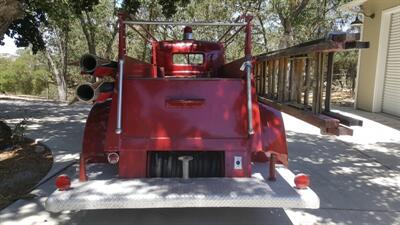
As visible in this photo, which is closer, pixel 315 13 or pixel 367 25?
pixel 367 25

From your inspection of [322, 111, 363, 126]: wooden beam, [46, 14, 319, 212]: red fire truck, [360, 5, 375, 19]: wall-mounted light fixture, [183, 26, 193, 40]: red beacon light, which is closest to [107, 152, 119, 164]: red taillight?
[46, 14, 319, 212]: red fire truck

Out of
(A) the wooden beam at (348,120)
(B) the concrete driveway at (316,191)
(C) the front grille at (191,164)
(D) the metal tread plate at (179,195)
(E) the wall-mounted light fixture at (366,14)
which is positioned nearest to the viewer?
(D) the metal tread plate at (179,195)

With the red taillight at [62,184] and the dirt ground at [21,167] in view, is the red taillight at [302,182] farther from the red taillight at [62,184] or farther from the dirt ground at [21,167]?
the dirt ground at [21,167]

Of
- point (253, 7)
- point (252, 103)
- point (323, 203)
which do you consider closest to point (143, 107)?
point (252, 103)

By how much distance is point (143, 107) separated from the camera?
4.34 m

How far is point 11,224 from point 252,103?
8.43 ft

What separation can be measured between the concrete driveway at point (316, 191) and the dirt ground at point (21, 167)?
6.5 inches

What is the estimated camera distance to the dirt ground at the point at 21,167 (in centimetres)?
523

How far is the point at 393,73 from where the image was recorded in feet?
44.6

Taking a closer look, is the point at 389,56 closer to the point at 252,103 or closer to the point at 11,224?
the point at 252,103

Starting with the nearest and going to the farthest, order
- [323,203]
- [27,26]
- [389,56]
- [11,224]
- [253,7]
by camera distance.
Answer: [11,224], [323,203], [27,26], [389,56], [253,7]

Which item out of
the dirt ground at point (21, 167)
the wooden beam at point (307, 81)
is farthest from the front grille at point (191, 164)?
the dirt ground at point (21, 167)

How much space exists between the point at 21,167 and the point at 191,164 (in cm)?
309

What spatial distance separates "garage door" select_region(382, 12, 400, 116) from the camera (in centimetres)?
1326
